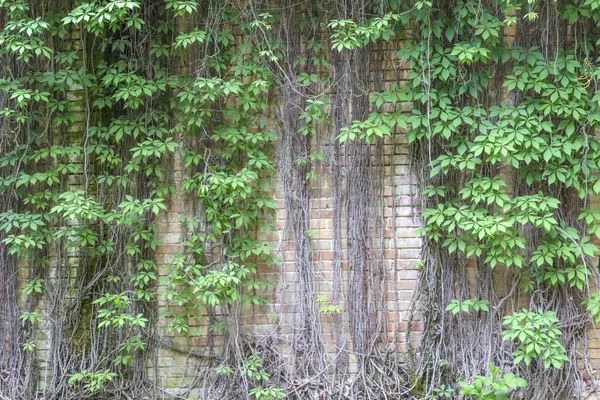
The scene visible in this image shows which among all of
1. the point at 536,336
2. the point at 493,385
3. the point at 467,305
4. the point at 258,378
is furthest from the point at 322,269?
the point at 536,336

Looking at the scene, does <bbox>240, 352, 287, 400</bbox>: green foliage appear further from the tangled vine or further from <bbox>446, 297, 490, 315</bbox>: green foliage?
<bbox>446, 297, 490, 315</bbox>: green foliage

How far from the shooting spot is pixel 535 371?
4.17m

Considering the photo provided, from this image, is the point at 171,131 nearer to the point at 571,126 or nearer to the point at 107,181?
the point at 107,181

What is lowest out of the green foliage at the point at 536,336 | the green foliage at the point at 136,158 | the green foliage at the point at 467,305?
the green foliage at the point at 536,336

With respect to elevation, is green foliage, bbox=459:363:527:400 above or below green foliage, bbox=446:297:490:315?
below

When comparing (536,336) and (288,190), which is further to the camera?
(288,190)

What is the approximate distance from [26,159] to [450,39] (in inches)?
120

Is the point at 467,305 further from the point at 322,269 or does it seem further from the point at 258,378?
the point at 258,378

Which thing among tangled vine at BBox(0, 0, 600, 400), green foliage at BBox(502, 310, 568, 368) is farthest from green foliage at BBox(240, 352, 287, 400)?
green foliage at BBox(502, 310, 568, 368)

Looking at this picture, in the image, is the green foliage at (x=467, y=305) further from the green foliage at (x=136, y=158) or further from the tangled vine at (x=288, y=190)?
the green foliage at (x=136, y=158)

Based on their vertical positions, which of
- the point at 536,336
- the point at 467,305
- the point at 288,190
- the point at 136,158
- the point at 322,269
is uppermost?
the point at 136,158

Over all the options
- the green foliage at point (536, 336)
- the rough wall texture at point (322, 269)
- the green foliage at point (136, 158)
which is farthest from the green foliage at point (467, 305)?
the green foliage at point (136, 158)

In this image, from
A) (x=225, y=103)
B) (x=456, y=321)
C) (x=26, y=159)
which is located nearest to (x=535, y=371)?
(x=456, y=321)

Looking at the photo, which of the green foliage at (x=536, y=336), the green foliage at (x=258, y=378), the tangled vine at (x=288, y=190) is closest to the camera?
the green foliage at (x=536, y=336)
